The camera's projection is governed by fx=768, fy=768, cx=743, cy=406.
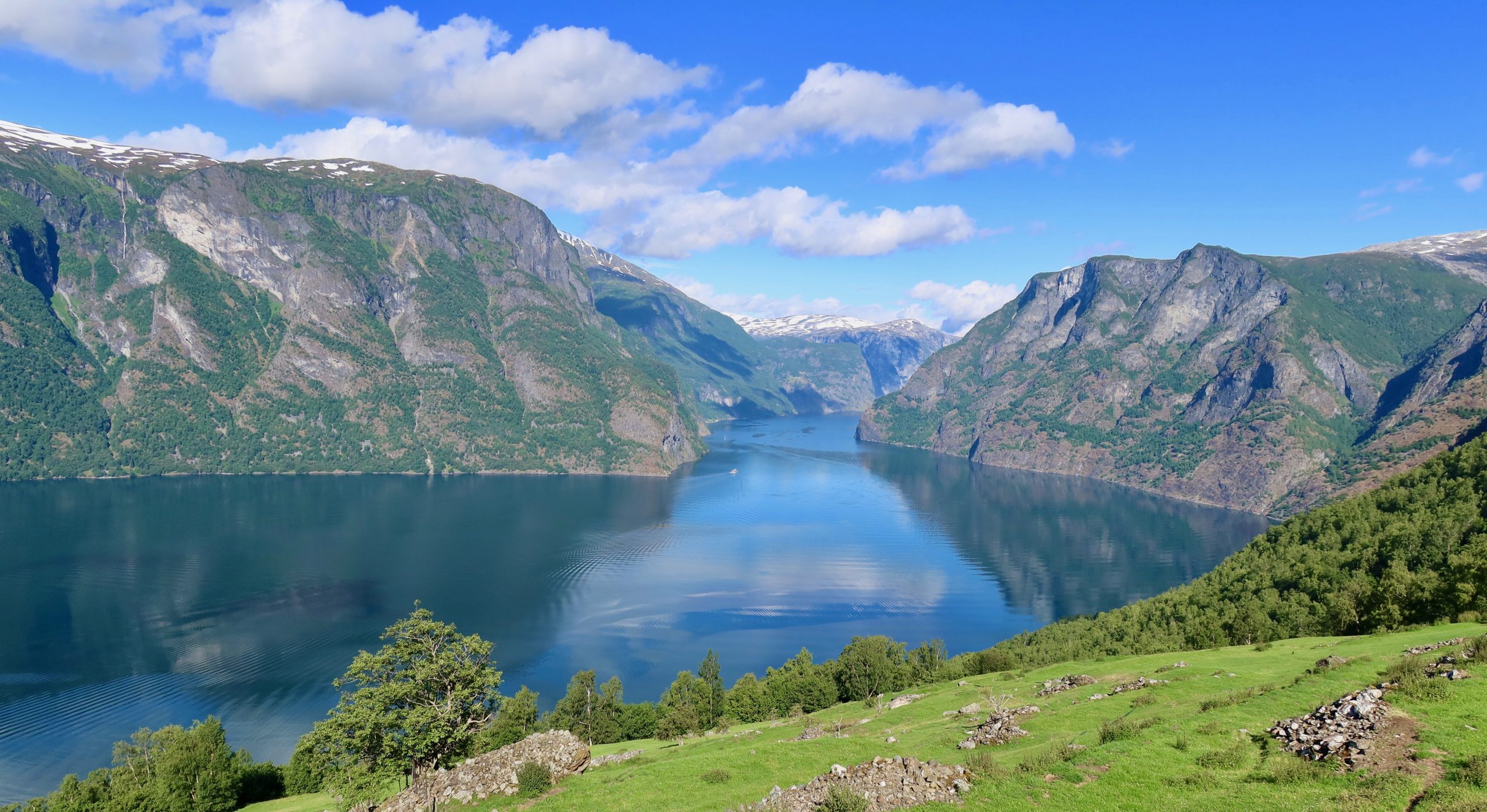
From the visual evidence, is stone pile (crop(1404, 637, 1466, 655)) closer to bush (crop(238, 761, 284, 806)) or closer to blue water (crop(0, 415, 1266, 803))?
bush (crop(238, 761, 284, 806))

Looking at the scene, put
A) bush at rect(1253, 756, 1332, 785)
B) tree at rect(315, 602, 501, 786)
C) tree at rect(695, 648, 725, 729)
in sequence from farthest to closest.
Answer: tree at rect(695, 648, 725, 729)
tree at rect(315, 602, 501, 786)
bush at rect(1253, 756, 1332, 785)

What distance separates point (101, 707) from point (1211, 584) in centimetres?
14519

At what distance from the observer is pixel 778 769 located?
35281 millimetres

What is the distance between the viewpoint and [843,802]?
24203 mm

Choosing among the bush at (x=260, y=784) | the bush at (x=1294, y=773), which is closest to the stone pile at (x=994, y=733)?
the bush at (x=1294, y=773)

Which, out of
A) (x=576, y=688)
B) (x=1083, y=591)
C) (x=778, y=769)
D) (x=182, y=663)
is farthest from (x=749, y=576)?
(x=778, y=769)

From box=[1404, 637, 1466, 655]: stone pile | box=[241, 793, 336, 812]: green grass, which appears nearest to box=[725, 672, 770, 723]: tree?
box=[241, 793, 336, 812]: green grass

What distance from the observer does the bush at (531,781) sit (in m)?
34.6

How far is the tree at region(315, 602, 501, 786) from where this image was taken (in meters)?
41.4

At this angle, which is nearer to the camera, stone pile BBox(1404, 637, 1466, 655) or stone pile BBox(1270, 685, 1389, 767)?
stone pile BBox(1270, 685, 1389, 767)

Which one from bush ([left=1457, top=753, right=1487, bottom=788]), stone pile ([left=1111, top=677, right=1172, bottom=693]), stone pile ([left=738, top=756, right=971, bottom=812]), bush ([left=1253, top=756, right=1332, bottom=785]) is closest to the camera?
bush ([left=1457, top=753, right=1487, bottom=788])

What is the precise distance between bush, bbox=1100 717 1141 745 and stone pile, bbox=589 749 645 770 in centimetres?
2517

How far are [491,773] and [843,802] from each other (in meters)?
19.5

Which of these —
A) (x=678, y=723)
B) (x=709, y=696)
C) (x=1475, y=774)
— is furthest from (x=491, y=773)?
(x=709, y=696)
